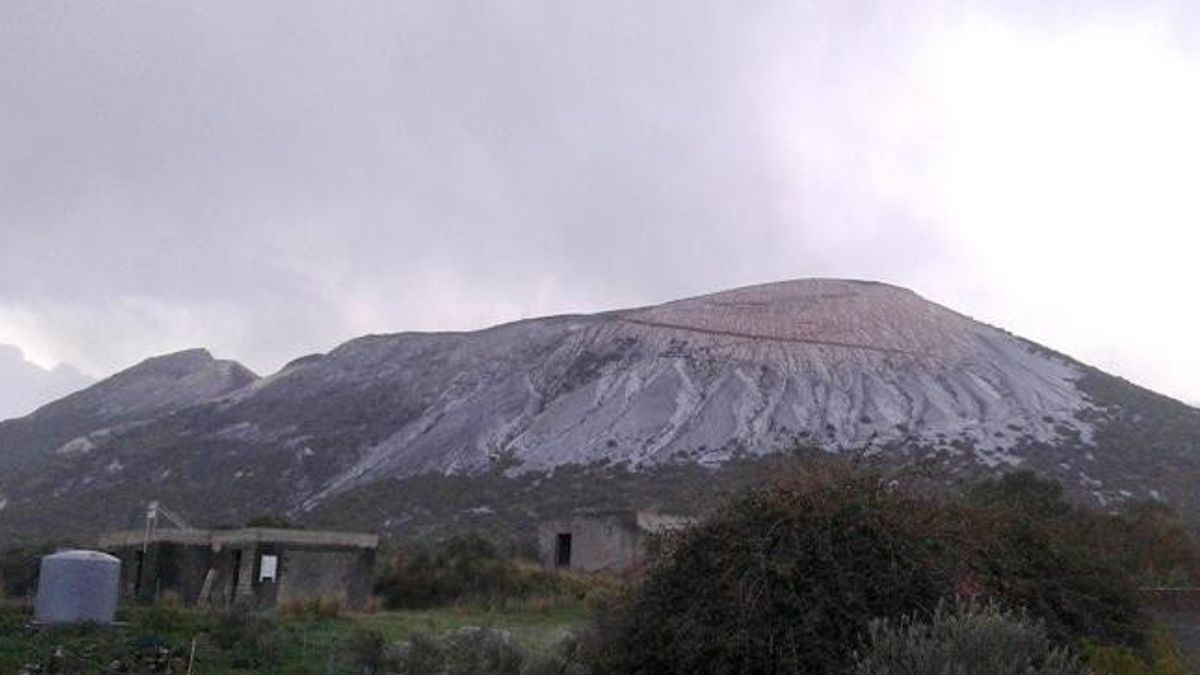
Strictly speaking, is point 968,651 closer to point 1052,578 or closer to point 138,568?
point 1052,578

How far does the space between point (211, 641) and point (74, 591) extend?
3.83 metres

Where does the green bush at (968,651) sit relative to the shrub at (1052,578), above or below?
below

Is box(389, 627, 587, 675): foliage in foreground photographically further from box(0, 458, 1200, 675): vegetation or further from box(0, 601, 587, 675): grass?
box(0, 601, 587, 675): grass

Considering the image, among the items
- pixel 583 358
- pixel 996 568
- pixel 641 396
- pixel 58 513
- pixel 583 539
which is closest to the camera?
pixel 996 568

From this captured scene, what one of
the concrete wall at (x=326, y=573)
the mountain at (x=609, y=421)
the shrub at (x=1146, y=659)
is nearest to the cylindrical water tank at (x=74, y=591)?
the concrete wall at (x=326, y=573)

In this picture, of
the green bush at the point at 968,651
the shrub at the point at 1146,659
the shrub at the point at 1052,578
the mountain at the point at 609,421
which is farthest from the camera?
the mountain at the point at 609,421

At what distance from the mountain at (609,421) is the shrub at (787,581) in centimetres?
4313

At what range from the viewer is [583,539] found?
44.7 m

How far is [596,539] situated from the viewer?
44.0 m

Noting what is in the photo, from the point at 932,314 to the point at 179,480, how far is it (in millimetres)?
46218

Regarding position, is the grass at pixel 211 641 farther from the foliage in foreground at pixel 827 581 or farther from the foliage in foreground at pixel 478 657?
the foliage in foreground at pixel 827 581

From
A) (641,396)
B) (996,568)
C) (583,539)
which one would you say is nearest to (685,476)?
(641,396)

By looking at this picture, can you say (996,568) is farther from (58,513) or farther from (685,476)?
(58,513)

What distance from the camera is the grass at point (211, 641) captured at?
18844 mm
